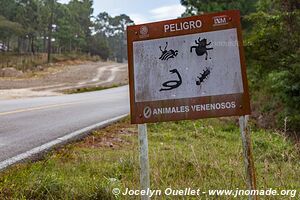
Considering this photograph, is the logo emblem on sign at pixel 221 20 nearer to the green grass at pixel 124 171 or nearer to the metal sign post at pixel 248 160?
the metal sign post at pixel 248 160

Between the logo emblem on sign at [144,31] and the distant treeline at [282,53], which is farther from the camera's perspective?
the distant treeline at [282,53]

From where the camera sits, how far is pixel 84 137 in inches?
267

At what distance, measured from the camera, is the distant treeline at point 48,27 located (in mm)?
50031

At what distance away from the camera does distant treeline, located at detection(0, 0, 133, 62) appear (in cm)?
5003

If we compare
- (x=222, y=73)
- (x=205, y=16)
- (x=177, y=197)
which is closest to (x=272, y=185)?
(x=177, y=197)

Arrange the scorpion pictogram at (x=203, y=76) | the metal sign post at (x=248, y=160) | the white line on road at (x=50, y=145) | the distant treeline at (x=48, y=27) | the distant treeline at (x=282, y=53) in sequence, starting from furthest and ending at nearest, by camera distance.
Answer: the distant treeline at (x=48, y=27) → the distant treeline at (x=282, y=53) → the white line on road at (x=50, y=145) → the scorpion pictogram at (x=203, y=76) → the metal sign post at (x=248, y=160)

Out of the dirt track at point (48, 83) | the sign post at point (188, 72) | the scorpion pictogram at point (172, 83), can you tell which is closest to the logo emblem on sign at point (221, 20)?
the sign post at point (188, 72)

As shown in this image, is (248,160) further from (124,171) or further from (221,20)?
(124,171)

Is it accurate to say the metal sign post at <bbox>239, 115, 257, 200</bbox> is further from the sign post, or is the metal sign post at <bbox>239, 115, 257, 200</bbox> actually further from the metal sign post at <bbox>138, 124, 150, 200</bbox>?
the metal sign post at <bbox>138, 124, 150, 200</bbox>

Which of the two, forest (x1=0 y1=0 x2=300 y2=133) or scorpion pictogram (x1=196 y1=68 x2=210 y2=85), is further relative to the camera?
forest (x1=0 y1=0 x2=300 y2=133)

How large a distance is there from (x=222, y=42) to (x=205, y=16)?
255mm

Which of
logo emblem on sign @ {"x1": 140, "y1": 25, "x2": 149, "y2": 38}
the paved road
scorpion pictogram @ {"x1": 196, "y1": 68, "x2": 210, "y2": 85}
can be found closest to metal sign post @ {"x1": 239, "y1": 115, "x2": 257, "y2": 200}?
scorpion pictogram @ {"x1": 196, "y1": 68, "x2": 210, "y2": 85}

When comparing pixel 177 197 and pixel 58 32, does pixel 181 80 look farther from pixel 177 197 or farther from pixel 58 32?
pixel 58 32

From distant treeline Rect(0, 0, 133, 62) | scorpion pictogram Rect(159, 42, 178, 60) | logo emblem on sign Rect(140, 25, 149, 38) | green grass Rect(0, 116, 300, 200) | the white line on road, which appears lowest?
green grass Rect(0, 116, 300, 200)
